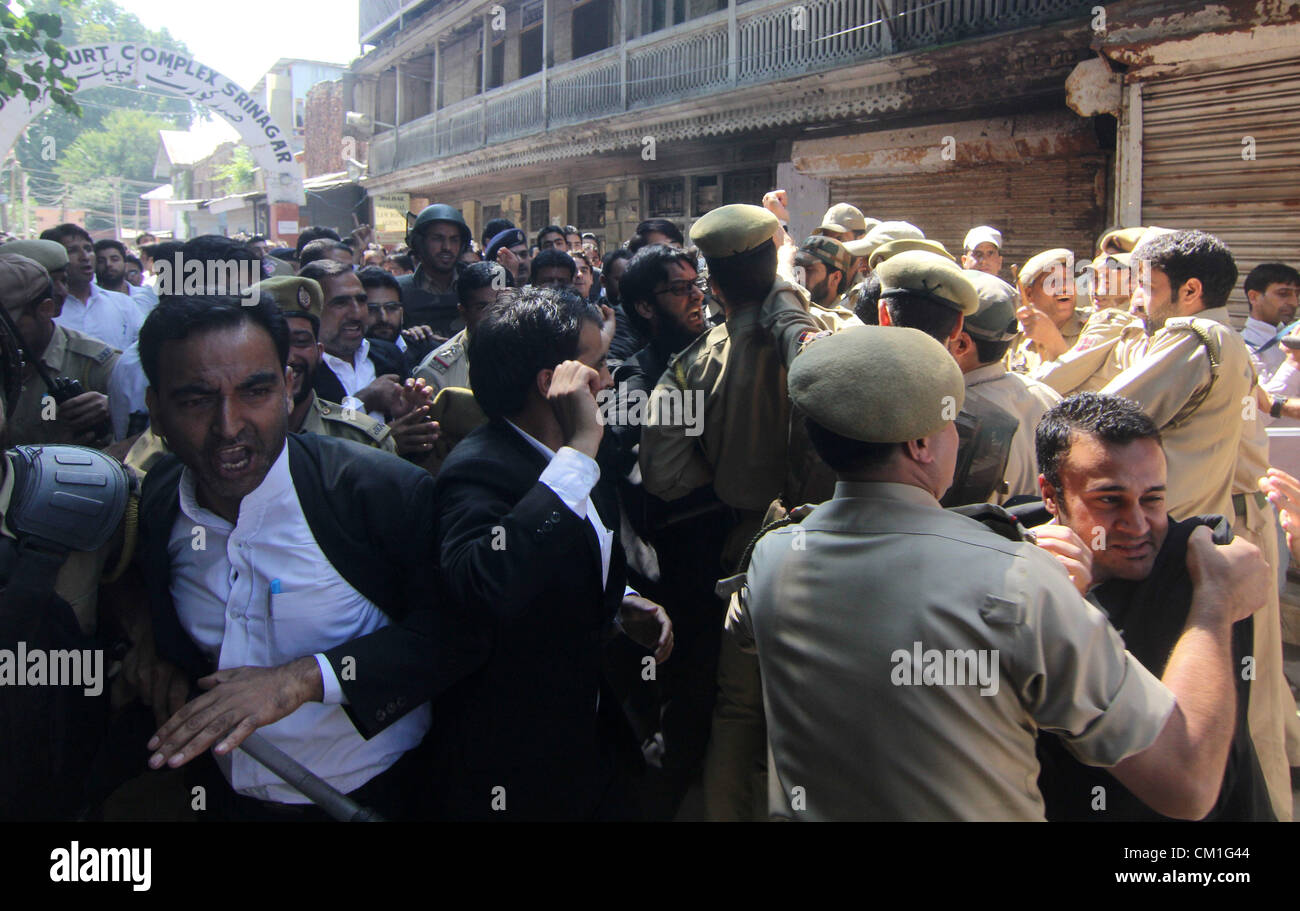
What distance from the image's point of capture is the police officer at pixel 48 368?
254 cm

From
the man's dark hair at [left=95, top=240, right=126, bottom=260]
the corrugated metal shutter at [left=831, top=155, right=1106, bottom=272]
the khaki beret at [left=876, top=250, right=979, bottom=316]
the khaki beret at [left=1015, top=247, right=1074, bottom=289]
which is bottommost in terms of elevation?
the khaki beret at [left=876, top=250, right=979, bottom=316]

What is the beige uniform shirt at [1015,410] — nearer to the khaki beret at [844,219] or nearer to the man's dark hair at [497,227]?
the khaki beret at [844,219]

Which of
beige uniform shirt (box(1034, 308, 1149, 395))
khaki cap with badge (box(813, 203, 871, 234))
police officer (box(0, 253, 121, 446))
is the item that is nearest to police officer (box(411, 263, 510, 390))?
police officer (box(0, 253, 121, 446))

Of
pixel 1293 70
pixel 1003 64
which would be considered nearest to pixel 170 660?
pixel 1293 70

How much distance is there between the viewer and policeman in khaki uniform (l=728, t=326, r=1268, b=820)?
1.19m

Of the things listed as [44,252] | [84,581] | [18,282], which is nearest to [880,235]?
[84,581]

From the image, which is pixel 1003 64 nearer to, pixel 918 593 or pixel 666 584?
pixel 666 584

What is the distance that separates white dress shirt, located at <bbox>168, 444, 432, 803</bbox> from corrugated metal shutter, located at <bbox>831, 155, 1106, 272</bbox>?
719 cm

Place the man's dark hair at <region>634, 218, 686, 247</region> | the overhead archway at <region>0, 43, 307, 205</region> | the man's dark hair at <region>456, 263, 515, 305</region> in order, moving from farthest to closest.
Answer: the overhead archway at <region>0, 43, 307, 205</region> → the man's dark hair at <region>634, 218, 686, 247</region> → the man's dark hair at <region>456, 263, 515, 305</region>

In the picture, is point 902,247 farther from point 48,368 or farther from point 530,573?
point 48,368

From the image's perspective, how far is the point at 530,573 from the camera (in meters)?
1.52

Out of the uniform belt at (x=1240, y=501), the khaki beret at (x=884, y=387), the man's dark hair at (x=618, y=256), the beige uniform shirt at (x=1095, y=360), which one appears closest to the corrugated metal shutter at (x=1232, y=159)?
the beige uniform shirt at (x=1095, y=360)

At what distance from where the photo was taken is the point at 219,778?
1706 mm

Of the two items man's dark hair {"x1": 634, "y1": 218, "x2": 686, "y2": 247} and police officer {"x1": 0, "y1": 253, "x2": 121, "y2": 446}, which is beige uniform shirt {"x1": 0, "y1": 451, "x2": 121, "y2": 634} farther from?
man's dark hair {"x1": 634, "y1": 218, "x2": 686, "y2": 247}
